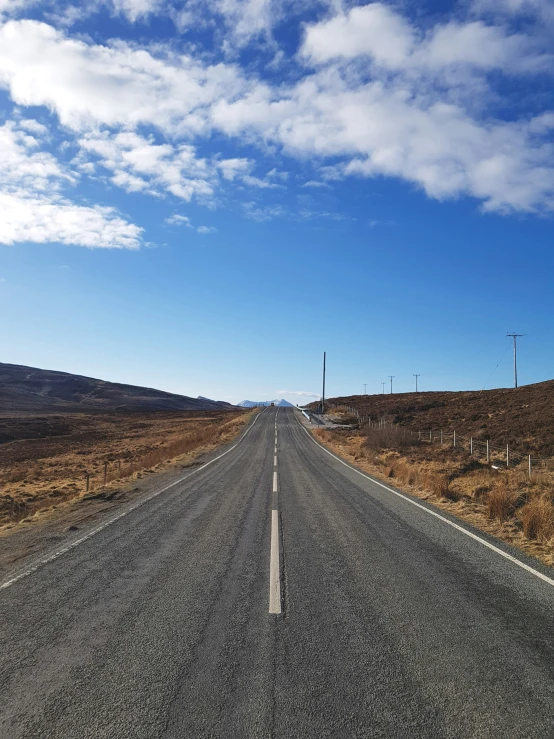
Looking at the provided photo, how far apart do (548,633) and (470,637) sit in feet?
2.73

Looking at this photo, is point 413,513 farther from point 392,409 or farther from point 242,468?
point 392,409

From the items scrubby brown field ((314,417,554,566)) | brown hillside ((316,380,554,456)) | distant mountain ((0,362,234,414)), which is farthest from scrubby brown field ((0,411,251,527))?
distant mountain ((0,362,234,414))

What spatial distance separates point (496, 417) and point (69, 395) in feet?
382

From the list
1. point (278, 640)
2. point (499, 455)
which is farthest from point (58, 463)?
point (278, 640)

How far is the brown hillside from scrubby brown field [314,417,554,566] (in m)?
5.05

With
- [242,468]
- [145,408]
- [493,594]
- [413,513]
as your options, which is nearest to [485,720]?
[493,594]

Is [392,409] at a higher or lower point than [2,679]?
higher

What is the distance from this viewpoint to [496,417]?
36.6 m

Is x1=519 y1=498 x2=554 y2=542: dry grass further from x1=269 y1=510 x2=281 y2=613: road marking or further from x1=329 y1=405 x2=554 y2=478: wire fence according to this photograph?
x1=329 y1=405 x2=554 y2=478: wire fence

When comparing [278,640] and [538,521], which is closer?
[278,640]

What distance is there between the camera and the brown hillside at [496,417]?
88.8 ft

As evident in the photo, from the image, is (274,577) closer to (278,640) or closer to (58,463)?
(278,640)

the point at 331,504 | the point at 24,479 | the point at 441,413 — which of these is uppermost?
the point at 441,413

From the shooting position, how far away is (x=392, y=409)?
5550 cm
